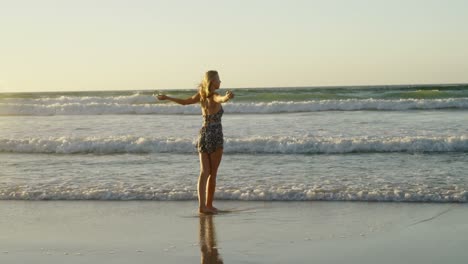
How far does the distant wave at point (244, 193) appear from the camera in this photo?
27.6 feet

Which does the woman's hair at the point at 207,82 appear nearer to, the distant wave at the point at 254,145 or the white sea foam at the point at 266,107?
the distant wave at the point at 254,145

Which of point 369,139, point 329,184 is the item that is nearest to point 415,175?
point 329,184

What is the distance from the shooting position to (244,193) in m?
8.93

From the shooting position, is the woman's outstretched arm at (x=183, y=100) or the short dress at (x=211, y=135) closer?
the woman's outstretched arm at (x=183, y=100)

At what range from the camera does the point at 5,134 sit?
16.9 metres

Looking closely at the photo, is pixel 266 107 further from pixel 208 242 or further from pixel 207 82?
pixel 208 242

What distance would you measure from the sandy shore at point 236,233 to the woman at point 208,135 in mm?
261

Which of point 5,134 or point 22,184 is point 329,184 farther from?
point 5,134

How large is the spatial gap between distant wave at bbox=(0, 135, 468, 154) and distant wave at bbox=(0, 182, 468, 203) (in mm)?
3790

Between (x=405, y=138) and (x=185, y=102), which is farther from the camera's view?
(x=405, y=138)

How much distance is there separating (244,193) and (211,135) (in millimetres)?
1286

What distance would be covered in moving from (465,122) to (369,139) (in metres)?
5.09

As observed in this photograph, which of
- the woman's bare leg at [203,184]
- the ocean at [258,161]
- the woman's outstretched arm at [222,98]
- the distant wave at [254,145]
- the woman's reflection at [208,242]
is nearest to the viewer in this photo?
the woman's reflection at [208,242]

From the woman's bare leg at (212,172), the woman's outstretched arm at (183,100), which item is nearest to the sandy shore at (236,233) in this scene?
the woman's bare leg at (212,172)
